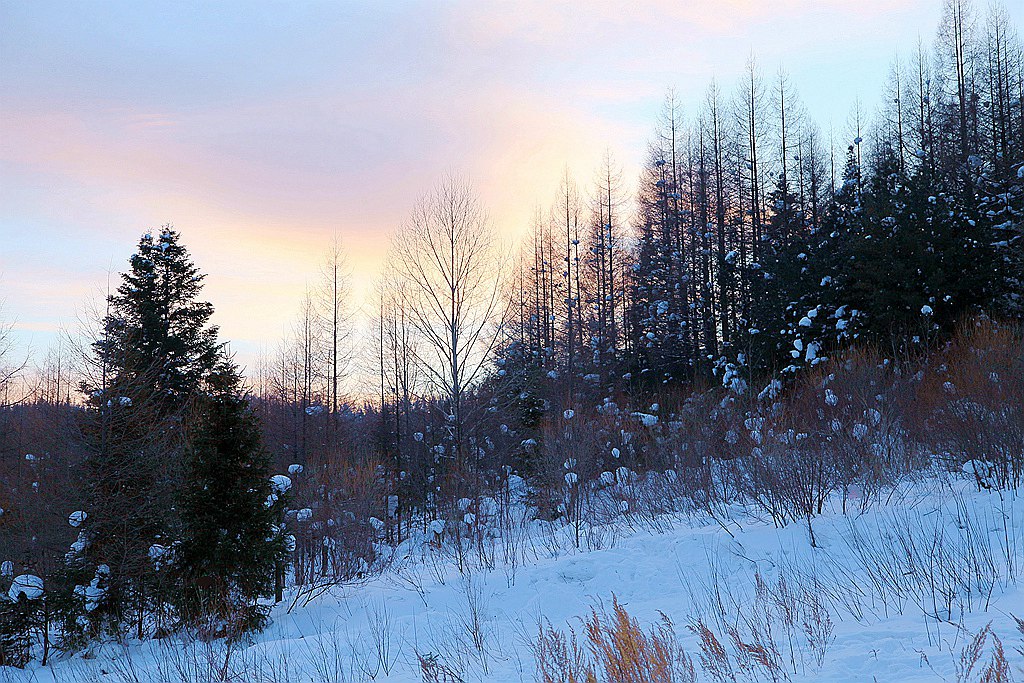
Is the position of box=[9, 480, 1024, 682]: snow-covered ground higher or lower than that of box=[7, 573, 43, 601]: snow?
higher

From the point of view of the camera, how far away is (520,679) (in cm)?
737

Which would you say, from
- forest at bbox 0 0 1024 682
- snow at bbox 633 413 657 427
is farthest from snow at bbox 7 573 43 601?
snow at bbox 633 413 657 427

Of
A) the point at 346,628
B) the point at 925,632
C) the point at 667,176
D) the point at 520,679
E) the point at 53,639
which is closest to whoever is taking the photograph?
the point at 925,632

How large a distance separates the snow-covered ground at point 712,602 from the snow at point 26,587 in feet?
4.90

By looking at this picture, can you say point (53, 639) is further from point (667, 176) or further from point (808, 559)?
point (667, 176)

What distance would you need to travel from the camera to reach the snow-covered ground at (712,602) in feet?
21.9

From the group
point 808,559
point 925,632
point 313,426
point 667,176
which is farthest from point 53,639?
point 667,176

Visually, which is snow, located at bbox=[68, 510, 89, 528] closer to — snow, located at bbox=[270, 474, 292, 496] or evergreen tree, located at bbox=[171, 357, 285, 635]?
evergreen tree, located at bbox=[171, 357, 285, 635]

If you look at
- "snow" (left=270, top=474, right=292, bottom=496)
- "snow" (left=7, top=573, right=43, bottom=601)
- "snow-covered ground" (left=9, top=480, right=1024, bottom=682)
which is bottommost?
"snow" (left=7, top=573, right=43, bottom=601)

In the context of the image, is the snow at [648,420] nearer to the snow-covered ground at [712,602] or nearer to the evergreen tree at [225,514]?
the snow-covered ground at [712,602]

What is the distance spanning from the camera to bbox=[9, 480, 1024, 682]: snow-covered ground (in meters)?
6.67

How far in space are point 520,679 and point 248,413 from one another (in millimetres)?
9932

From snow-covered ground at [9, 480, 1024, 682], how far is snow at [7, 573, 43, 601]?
4.90ft

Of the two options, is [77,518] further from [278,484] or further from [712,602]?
[712,602]
